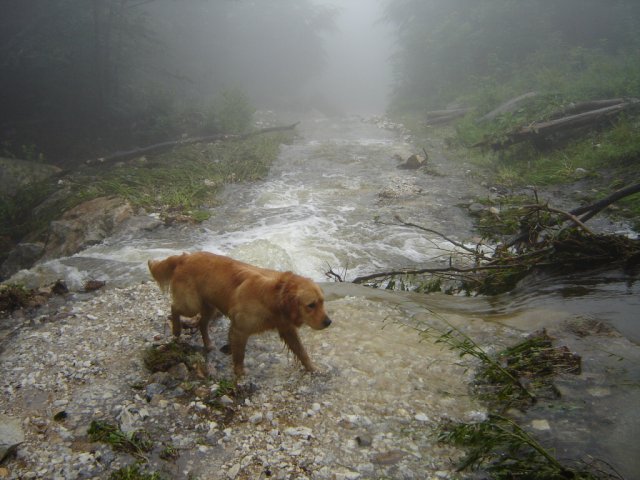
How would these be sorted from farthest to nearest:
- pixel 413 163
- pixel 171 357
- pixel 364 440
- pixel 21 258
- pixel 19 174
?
pixel 413 163, pixel 19 174, pixel 21 258, pixel 171 357, pixel 364 440

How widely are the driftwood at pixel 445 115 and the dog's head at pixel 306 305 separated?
68.1ft

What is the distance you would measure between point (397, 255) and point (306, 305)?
503 centimetres

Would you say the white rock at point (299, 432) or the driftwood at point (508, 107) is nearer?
the white rock at point (299, 432)

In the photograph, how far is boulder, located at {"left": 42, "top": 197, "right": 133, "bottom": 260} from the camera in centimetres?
870

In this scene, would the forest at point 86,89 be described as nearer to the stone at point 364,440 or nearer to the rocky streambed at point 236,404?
the rocky streambed at point 236,404

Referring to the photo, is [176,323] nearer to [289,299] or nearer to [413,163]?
[289,299]

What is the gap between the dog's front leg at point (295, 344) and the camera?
12.7 feet

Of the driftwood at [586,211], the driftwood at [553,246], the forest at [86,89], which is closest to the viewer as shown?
the driftwood at [553,246]

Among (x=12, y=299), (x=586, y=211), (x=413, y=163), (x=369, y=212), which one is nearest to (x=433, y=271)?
(x=586, y=211)

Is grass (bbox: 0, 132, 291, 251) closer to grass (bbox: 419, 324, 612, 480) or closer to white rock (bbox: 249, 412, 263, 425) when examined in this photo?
white rock (bbox: 249, 412, 263, 425)

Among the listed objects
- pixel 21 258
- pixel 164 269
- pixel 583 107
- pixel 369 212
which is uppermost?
pixel 583 107

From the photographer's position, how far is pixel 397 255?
325 inches

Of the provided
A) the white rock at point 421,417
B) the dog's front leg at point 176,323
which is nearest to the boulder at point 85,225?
the dog's front leg at point 176,323

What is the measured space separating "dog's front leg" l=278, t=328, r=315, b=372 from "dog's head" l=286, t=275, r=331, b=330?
31 centimetres
